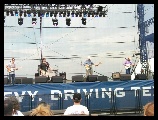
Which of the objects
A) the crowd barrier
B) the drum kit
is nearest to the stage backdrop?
the crowd barrier

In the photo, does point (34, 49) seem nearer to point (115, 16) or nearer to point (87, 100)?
point (115, 16)

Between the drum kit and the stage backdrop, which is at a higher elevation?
the drum kit

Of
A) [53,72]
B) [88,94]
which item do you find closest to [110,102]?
[88,94]

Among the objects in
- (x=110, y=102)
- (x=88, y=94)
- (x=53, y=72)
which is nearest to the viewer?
(x=88, y=94)

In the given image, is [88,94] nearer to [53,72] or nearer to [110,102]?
[110,102]

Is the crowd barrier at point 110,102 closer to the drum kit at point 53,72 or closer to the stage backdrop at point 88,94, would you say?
the stage backdrop at point 88,94

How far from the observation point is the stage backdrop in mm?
9953

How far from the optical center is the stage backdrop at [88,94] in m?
9.95

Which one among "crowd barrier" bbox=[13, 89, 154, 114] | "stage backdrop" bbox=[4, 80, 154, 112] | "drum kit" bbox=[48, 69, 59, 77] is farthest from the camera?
"drum kit" bbox=[48, 69, 59, 77]

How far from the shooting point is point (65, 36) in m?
18.5

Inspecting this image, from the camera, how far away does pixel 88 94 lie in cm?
1002

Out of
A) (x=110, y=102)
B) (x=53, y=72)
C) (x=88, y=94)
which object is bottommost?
(x=110, y=102)

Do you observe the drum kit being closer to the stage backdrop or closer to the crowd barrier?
the stage backdrop
